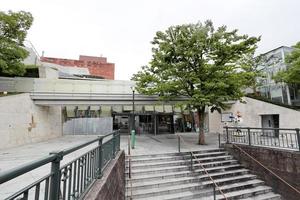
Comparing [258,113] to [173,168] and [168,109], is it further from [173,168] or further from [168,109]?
[173,168]

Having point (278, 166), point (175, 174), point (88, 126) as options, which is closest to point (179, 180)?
point (175, 174)

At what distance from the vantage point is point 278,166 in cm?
855

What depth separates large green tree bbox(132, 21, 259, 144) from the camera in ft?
37.2

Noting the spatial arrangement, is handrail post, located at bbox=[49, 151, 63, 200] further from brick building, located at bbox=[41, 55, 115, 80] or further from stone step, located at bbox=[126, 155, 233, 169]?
brick building, located at bbox=[41, 55, 115, 80]

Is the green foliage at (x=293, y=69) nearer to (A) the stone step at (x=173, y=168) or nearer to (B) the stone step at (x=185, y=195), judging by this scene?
(A) the stone step at (x=173, y=168)

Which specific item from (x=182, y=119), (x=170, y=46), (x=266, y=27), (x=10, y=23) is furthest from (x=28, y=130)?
(x=266, y=27)

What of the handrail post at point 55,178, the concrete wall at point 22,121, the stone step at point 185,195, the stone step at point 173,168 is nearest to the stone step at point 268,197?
the stone step at point 185,195

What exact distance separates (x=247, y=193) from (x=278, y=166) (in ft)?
6.40

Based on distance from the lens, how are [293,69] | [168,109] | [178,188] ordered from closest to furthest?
[178,188] → [293,69] → [168,109]

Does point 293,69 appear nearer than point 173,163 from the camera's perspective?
No

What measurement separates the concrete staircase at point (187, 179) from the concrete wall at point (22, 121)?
8147mm

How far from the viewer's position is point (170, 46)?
471 inches

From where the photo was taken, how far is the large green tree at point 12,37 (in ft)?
38.1

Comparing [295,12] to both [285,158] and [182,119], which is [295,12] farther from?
[182,119]
